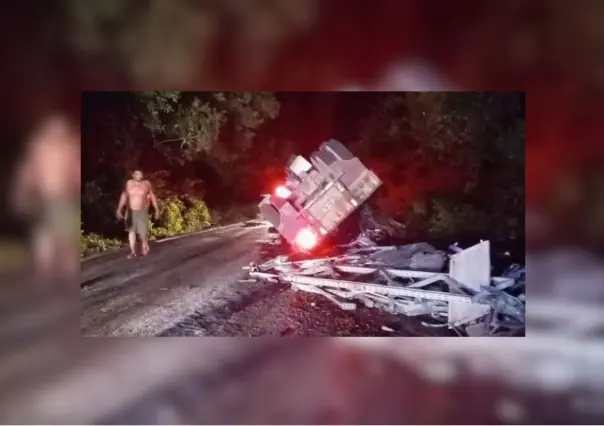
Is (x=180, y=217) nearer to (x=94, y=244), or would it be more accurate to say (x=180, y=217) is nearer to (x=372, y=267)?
(x=94, y=244)

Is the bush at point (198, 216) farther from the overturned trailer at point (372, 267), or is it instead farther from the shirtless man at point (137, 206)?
the overturned trailer at point (372, 267)

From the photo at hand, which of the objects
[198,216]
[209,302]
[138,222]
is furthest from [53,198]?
[209,302]

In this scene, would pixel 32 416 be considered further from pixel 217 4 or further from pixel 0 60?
pixel 217 4

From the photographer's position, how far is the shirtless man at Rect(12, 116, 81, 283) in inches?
108

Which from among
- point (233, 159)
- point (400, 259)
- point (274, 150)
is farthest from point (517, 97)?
point (233, 159)

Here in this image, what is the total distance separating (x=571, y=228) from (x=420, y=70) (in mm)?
882

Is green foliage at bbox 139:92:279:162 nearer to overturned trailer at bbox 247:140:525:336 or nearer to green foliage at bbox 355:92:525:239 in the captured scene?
overturned trailer at bbox 247:140:525:336

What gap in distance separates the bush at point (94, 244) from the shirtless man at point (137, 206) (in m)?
0.08

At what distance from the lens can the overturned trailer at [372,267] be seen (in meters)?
2.74

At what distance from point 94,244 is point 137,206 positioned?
23 cm

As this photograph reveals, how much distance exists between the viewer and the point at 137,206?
2.77m

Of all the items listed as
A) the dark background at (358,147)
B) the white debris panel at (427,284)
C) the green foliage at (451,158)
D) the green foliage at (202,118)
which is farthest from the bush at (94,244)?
the green foliage at (451,158)

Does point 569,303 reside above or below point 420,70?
below

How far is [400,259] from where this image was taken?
9.02 ft
